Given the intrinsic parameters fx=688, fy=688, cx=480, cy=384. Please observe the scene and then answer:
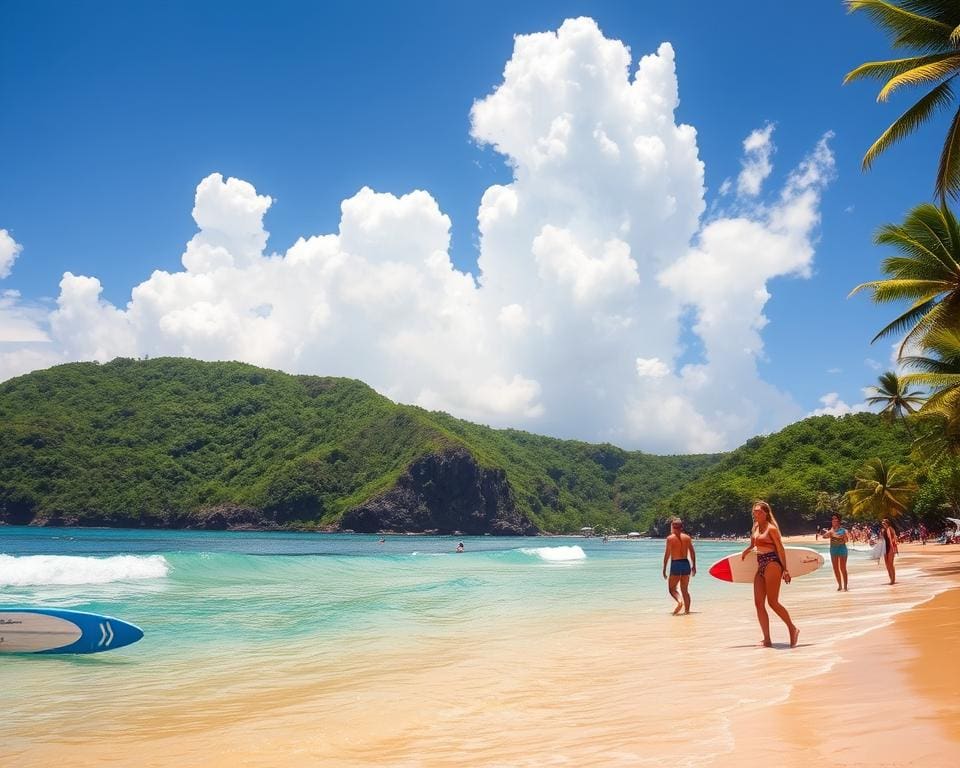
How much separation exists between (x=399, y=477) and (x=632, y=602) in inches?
4755

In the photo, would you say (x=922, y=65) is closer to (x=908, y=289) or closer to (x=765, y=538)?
(x=908, y=289)

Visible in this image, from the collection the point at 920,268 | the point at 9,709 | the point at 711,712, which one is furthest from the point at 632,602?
the point at 920,268

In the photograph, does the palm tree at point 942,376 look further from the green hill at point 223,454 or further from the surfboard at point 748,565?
the green hill at point 223,454

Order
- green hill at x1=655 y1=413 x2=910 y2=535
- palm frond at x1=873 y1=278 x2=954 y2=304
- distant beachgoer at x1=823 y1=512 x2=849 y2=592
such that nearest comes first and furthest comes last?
distant beachgoer at x1=823 y1=512 x2=849 y2=592, palm frond at x1=873 y1=278 x2=954 y2=304, green hill at x1=655 y1=413 x2=910 y2=535

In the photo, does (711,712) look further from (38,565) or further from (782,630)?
(38,565)

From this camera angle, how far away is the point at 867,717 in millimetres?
4172

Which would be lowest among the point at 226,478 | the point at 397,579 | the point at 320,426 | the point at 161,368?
the point at 397,579

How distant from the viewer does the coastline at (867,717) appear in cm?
347

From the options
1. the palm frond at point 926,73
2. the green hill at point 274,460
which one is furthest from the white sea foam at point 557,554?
the green hill at point 274,460

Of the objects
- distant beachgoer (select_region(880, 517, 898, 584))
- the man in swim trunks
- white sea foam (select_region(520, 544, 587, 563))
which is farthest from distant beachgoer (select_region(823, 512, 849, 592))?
white sea foam (select_region(520, 544, 587, 563))

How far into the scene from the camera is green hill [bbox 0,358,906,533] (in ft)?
342

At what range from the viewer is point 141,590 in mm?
17656

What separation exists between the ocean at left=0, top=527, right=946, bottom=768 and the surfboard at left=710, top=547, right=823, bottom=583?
2.34 feet

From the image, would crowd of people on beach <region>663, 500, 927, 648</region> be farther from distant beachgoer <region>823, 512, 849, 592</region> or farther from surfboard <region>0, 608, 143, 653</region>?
surfboard <region>0, 608, 143, 653</region>
